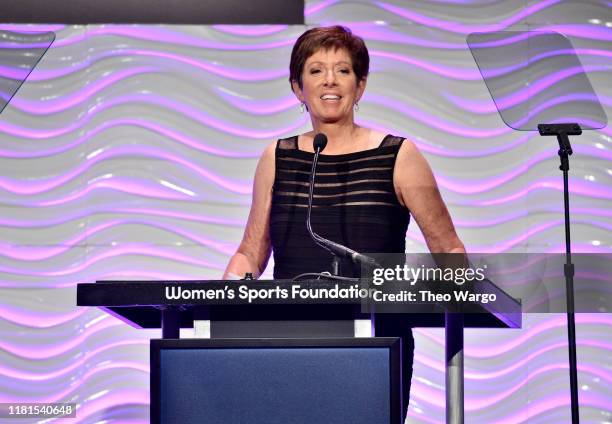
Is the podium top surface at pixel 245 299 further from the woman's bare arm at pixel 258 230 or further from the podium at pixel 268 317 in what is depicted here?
the woman's bare arm at pixel 258 230

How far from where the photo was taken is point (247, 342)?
2033 mm

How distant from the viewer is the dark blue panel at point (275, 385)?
6.59ft

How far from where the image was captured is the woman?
3123mm

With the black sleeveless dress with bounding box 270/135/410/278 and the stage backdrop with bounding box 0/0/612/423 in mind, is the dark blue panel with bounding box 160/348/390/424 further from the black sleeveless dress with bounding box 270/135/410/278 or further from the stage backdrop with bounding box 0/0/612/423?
the stage backdrop with bounding box 0/0/612/423

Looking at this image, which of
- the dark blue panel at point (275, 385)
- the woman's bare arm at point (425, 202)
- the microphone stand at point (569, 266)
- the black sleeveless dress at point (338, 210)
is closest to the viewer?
the dark blue panel at point (275, 385)

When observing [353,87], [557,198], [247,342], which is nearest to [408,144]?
[353,87]

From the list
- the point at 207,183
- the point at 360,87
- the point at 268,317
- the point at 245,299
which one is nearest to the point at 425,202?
the point at 360,87

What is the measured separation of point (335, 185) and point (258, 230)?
0.39 metres

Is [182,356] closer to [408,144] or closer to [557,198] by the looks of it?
[408,144]

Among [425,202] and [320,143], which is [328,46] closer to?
[425,202]

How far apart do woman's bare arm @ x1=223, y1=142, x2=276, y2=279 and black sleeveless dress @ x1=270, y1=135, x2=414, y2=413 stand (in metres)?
0.10

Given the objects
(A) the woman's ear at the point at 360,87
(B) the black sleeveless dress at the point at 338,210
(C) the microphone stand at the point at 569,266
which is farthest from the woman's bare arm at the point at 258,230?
(C) the microphone stand at the point at 569,266

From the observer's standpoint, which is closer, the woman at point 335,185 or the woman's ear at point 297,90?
the woman at point 335,185

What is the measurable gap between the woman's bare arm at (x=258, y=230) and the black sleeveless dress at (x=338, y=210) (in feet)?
0.32
